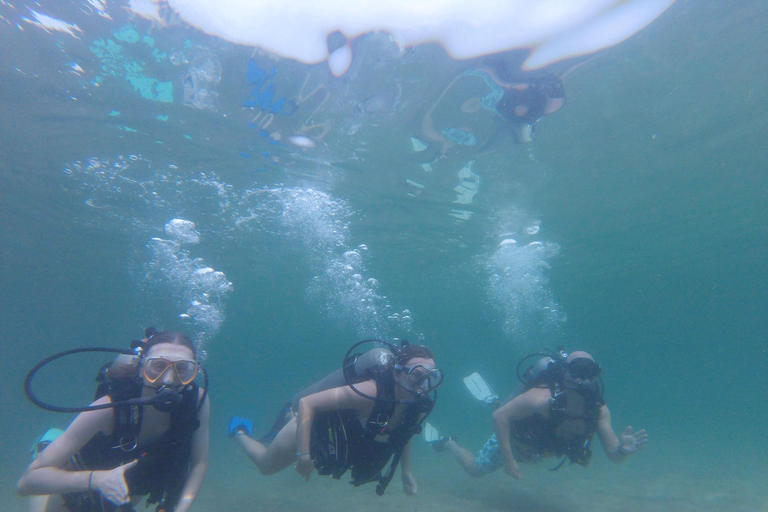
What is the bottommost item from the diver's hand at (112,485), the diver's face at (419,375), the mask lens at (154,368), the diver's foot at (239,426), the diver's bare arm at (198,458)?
the diver's foot at (239,426)

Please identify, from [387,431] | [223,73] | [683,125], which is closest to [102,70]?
[223,73]

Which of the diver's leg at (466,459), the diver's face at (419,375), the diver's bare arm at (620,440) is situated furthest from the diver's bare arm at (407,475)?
the diver's leg at (466,459)

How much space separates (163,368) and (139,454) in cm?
98

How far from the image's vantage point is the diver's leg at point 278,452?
5.42 meters

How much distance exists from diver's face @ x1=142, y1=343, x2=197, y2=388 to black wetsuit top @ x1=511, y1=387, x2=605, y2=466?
5983 millimetres

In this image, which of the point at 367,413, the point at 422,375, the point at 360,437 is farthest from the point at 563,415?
the point at 360,437

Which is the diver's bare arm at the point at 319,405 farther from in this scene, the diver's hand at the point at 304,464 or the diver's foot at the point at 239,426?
the diver's foot at the point at 239,426

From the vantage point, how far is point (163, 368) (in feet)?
12.9

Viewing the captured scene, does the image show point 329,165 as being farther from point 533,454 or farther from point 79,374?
point 79,374

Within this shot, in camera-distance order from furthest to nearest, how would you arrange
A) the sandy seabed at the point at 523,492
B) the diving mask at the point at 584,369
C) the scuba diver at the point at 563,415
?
the sandy seabed at the point at 523,492, the scuba diver at the point at 563,415, the diving mask at the point at 584,369

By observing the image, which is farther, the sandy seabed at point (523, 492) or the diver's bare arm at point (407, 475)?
the sandy seabed at point (523, 492)

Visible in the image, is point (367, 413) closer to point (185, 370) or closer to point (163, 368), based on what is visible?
point (185, 370)

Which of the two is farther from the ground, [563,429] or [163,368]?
[163,368]

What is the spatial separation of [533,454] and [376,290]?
31.0m
